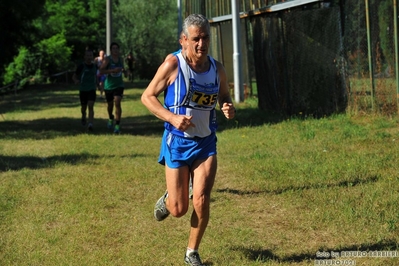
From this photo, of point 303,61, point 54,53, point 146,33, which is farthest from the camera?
point 146,33

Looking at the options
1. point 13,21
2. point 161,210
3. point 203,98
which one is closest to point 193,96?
point 203,98

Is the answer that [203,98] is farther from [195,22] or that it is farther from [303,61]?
[303,61]

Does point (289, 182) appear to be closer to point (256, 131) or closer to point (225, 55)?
point (256, 131)

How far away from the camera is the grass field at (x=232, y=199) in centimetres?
669

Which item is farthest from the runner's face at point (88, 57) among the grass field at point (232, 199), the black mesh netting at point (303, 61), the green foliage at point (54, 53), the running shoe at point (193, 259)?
the green foliage at point (54, 53)

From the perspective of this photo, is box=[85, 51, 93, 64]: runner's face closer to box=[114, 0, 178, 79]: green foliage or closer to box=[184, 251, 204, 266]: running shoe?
box=[184, 251, 204, 266]: running shoe

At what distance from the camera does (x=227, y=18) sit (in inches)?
924

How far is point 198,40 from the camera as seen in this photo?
6.03 meters

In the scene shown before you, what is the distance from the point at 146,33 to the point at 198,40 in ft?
156

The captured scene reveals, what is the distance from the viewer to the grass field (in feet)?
21.9

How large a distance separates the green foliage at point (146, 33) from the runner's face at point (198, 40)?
46.4 meters

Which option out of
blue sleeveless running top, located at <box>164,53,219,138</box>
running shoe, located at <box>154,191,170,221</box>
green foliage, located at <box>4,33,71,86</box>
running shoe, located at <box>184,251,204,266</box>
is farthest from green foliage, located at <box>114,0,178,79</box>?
running shoe, located at <box>184,251,204,266</box>

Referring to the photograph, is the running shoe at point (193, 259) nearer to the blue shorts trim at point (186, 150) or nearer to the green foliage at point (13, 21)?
the blue shorts trim at point (186, 150)

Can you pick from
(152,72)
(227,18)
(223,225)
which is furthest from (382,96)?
(152,72)
